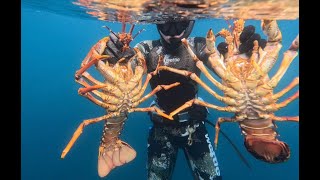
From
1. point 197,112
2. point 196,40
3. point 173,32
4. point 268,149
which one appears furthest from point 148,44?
point 268,149

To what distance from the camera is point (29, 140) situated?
35.8 meters

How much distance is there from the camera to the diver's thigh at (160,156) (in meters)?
7.73

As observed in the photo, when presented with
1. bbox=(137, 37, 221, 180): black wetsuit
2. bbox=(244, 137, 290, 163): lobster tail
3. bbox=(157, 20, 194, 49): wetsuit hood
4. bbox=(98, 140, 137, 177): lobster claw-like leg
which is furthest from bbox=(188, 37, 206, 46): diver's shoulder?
bbox=(98, 140, 137, 177): lobster claw-like leg

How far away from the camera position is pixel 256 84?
5.20 meters

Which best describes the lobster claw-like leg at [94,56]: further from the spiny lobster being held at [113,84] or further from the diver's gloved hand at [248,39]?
the diver's gloved hand at [248,39]

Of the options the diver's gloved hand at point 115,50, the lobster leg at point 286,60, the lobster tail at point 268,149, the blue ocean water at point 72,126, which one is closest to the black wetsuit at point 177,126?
the diver's gloved hand at point 115,50

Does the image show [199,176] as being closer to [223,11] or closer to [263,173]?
[223,11]

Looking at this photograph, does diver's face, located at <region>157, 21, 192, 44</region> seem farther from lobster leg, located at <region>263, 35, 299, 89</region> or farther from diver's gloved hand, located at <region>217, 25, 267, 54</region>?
lobster leg, located at <region>263, 35, 299, 89</region>

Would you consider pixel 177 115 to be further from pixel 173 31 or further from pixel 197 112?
pixel 173 31

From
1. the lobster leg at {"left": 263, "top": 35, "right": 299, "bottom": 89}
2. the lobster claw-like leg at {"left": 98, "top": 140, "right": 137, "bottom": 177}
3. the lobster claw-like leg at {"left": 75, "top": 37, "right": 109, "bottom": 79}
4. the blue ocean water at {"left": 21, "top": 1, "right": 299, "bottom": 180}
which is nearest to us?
the lobster leg at {"left": 263, "top": 35, "right": 299, "bottom": 89}

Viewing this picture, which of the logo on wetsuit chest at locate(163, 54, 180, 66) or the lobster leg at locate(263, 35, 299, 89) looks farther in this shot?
the logo on wetsuit chest at locate(163, 54, 180, 66)

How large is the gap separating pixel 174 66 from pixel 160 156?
2292 millimetres

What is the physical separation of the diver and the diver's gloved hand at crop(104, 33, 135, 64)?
1.41 meters

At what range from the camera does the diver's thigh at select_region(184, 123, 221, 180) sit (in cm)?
754
